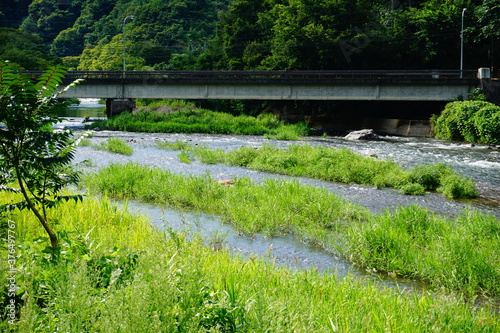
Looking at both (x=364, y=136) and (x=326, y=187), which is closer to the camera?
(x=326, y=187)

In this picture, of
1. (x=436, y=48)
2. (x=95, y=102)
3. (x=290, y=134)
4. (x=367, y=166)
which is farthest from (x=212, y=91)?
(x=95, y=102)

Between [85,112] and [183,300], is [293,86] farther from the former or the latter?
Answer: [85,112]

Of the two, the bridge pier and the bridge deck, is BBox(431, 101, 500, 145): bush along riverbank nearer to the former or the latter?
the bridge deck

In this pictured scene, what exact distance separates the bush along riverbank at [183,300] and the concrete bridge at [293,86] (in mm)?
41484

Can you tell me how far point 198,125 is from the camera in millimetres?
47062

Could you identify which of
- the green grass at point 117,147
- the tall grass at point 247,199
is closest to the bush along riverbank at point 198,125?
the green grass at point 117,147

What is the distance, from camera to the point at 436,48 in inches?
2057

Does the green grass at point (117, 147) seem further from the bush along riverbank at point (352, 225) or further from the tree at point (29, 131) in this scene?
the tree at point (29, 131)

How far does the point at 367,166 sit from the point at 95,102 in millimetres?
107678

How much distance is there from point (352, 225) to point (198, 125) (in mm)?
36281

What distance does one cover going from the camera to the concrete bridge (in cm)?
4525

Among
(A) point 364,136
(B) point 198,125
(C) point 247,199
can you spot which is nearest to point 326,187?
(C) point 247,199

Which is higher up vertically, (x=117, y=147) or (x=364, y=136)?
(x=364, y=136)

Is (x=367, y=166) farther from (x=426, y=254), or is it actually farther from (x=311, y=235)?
(x=426, y=254)
